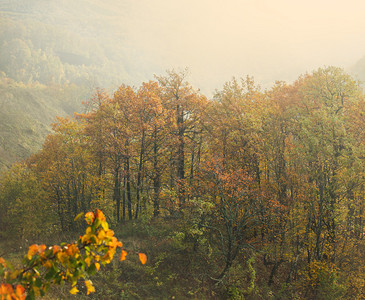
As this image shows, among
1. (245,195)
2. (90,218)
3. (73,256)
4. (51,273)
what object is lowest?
(245,195)

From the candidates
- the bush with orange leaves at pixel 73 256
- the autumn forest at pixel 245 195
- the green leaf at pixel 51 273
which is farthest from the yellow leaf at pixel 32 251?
the autumn forest at pixel 245 195

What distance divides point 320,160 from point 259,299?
958cm

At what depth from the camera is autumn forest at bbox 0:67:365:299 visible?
14.7m

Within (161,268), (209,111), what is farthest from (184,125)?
(161,268)

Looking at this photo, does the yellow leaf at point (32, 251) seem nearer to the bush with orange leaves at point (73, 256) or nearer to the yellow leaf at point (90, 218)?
the bush with orange leaves at point (73, 256)

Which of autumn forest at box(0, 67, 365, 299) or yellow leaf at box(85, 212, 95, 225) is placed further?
autumn forest at box(0, 67, 365, 299)

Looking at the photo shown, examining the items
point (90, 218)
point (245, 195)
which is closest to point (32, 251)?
point (90, 218)

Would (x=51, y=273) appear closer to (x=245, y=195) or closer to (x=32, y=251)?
(x=32, y=251)

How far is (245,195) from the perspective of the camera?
637 inches

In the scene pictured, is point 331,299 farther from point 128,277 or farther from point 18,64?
point 18,64

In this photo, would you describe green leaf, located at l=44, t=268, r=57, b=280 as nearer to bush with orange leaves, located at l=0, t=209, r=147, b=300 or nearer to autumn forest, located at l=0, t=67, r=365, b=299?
bush with orange leaves, located at l=0, t=209, r=147, b=300

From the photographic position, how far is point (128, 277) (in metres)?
13.7

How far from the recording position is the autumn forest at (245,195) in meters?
14.7

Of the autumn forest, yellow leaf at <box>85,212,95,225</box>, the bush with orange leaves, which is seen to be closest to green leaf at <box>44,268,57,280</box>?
the bush with orange leaves
